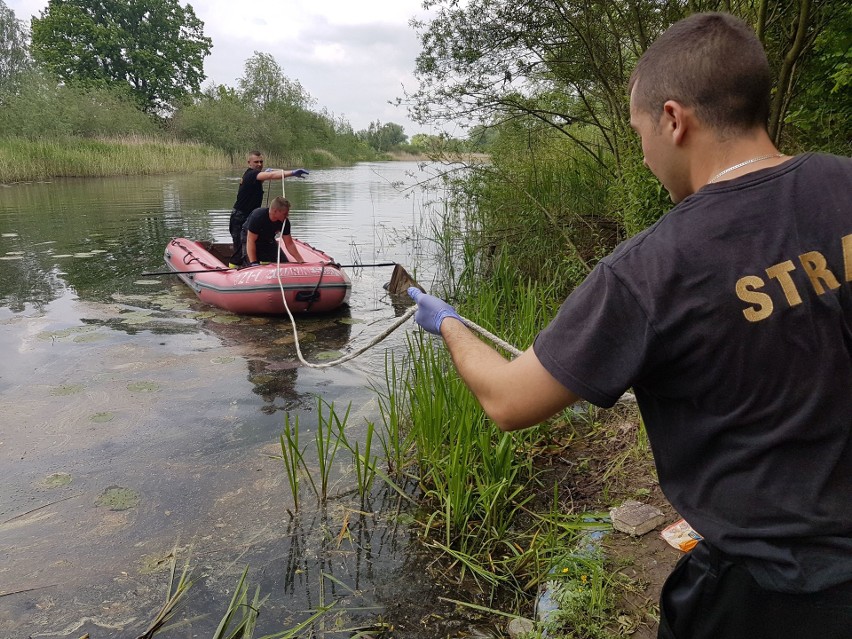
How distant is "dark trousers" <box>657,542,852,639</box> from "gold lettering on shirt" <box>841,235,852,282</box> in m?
0.55

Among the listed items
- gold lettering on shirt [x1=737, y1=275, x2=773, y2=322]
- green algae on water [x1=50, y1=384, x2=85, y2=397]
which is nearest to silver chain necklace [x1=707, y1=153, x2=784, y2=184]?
gold lettering on shirt [x1=737, y1=275, x2=773, y2=322]

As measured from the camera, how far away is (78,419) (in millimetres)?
4918

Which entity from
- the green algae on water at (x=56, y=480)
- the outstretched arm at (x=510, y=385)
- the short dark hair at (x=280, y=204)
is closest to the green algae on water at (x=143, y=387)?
the green algae on water at (x=56, y=480)

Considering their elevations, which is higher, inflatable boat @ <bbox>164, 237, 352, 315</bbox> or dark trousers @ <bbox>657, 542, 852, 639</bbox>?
dark trousers @ <bbox>657, 542, 852, 639</bbox>

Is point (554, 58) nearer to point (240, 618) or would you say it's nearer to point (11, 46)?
point (240, 618)

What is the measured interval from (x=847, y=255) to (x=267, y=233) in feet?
26.0

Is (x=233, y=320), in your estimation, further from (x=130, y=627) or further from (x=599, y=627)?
(x=599, y=627)

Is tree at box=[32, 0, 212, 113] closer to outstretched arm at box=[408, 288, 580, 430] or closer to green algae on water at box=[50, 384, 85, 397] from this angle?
green algae on water at box=[50, 384, 85, 397]

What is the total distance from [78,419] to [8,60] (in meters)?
A: 52.9

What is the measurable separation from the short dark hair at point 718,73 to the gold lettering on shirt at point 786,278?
29cm

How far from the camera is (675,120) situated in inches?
47.2

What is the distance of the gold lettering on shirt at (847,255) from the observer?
1046 millimetres

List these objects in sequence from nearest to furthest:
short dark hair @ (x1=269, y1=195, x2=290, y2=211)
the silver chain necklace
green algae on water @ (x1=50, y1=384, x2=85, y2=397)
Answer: the silver chain necklace → green algae on water @ (x1=50, y1=384, x2=85, y2=397) → short dark hair @ (x1=269, y1=195, x2=290, y2=211)

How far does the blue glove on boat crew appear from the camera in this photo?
1810 mm
